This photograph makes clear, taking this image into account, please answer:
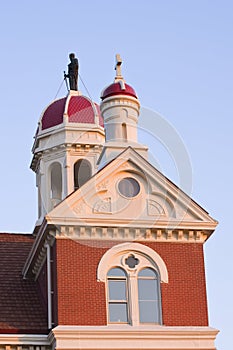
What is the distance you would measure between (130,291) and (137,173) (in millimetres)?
3790

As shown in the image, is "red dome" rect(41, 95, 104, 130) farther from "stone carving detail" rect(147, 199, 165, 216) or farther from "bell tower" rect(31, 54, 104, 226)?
"stone carving detail" rect(147, 199, 165, 216)

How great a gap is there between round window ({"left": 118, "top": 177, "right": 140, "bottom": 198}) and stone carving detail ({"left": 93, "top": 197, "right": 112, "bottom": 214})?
2.00ft

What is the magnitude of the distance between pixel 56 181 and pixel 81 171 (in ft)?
4.81

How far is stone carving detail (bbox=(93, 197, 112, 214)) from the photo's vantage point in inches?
1154

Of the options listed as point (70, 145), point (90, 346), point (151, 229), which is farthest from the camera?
point (70, 145)

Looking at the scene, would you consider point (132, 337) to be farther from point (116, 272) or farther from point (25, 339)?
point (25, 339)

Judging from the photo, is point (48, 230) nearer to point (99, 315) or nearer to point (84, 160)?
point (99, 315)

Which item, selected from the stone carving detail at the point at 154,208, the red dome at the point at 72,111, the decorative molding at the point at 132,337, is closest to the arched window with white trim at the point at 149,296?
the decorative molding at the point at 132,337

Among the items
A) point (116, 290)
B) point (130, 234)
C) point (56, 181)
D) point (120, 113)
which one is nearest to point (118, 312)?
point (116, 290)

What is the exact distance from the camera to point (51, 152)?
38.5 metres

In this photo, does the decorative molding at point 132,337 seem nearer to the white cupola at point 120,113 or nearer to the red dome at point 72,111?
the white cupola at point 120,113

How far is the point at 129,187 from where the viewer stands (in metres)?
30.1

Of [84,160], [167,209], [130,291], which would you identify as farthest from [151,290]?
[84,160]

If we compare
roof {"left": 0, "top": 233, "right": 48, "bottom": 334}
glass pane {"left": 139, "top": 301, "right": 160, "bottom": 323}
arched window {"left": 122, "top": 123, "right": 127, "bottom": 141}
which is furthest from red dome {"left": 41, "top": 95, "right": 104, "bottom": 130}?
glass pane {"left": 139, "top": 301, "right": 160, "bottom": 323}
